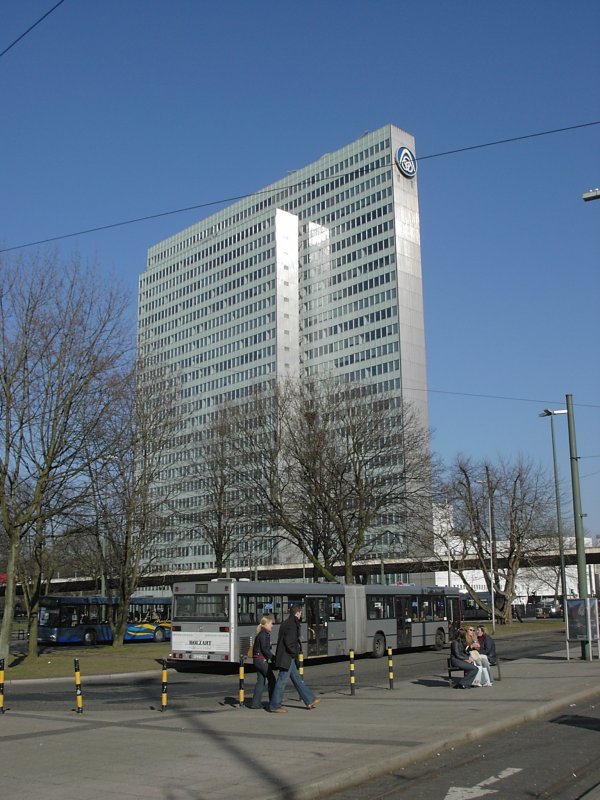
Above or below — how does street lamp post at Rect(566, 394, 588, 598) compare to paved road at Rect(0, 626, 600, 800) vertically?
above

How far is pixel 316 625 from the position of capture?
28.4 meters

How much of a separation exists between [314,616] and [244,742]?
17967 mm

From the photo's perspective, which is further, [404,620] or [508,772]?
[404,620]

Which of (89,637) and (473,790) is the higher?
(473,790)

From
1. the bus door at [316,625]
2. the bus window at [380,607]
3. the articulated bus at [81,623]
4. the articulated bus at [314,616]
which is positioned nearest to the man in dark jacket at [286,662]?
the articulated bus at [314,616]

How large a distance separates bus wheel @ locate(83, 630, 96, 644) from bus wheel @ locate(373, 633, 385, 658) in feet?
74.6

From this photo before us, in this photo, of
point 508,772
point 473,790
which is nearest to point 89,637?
point 508,772

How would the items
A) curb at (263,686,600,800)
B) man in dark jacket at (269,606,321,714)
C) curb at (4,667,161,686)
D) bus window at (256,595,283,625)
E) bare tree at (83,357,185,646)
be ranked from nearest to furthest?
curb at (263,686,600,800)
man in dark jacket at (269,606,321,714)
curb at (4,667,161,686)
bus window at (256,595,283,625)
bare tree at (83,357,185,646)

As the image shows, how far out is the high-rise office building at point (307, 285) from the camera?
127188 mm

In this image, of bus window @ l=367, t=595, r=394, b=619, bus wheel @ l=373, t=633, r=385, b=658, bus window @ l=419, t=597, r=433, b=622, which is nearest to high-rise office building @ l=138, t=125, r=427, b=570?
bus window @ l=419, t=597, r=433, b=622

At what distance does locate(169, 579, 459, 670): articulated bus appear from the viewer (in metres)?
25.1

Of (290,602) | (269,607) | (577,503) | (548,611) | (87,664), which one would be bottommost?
(548,611)

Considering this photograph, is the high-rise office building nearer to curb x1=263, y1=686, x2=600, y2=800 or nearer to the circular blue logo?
the circular blue logo

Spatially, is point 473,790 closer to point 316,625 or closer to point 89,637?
point 316,625
